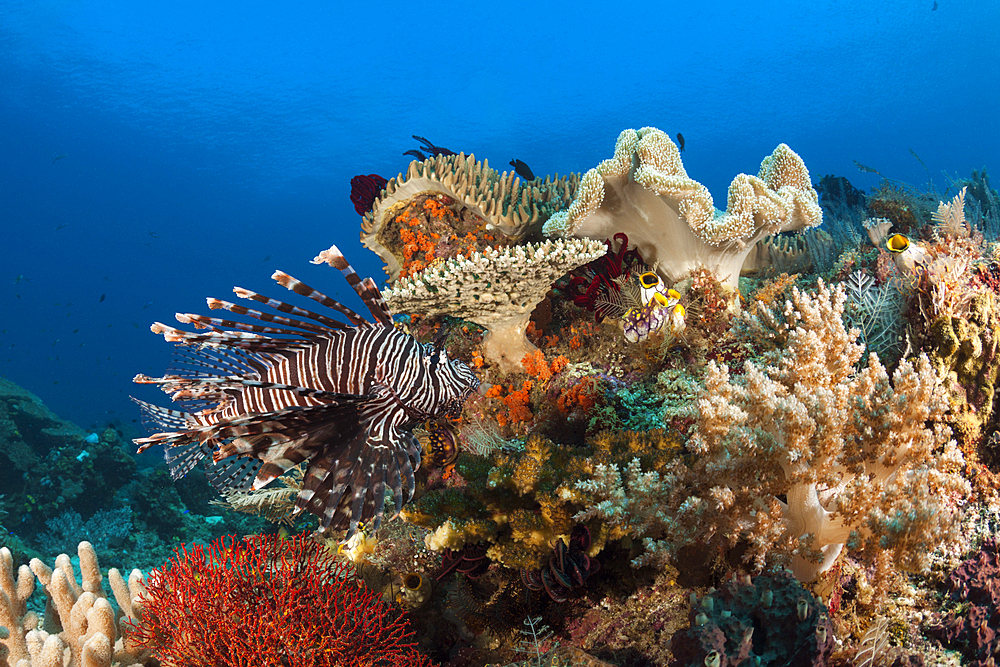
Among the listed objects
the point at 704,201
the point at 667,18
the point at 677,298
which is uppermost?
the point at 667,18

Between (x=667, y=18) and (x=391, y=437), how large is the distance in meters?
94.0

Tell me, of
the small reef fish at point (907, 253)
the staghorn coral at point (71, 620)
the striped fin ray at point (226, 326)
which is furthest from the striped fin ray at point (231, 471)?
the small reef fish at point (907, 253)

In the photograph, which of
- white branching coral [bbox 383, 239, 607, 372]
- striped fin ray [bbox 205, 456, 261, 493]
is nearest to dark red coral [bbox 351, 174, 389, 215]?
white branching coral [bbox 383, 239, 607, 372]

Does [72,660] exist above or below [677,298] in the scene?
below

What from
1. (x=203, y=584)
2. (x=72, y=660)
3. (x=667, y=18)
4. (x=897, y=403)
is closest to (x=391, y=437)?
(x=203, y=584)

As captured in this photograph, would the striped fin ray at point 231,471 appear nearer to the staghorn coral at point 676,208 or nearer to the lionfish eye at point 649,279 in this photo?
the lionfish eye at point 649,279

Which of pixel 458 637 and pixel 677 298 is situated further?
pixel 677 298

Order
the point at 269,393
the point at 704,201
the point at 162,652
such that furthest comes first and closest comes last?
the point at 704,201 < the point at 269,393 < the point at 162,652

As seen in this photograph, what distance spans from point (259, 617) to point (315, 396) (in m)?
1.11

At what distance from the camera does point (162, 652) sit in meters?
2.39

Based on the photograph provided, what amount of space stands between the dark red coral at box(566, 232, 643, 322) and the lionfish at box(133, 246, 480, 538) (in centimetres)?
272

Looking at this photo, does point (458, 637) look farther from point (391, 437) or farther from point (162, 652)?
point (162, 652)

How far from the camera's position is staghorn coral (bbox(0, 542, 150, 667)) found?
2412 mm

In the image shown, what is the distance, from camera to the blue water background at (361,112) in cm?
6219
